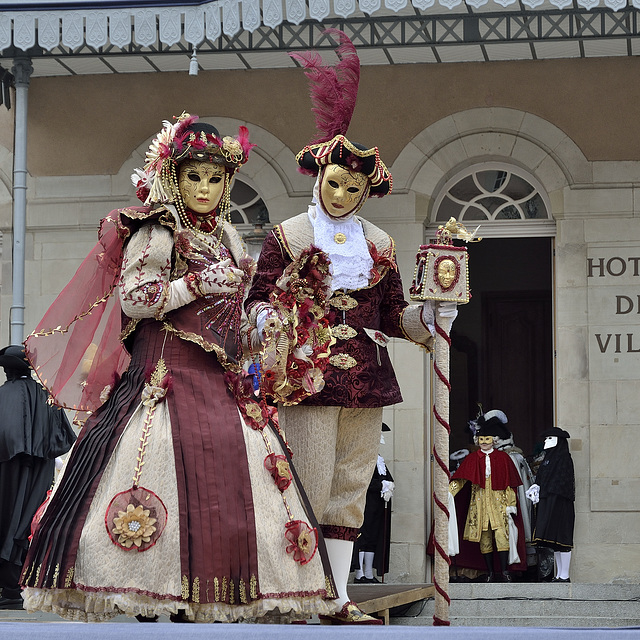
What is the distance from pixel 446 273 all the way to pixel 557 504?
18.0ft

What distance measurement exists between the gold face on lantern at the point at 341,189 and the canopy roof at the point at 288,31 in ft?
13.2

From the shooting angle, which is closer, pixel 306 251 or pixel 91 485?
pixel 91 485

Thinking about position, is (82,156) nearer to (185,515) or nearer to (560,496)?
(560,496)

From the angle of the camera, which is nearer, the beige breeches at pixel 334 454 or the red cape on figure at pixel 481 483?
the beige breeches at pixel 334 454

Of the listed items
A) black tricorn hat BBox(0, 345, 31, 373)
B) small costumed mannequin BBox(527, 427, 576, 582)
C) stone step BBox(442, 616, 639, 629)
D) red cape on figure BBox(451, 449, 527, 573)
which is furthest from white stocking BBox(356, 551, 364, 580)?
black tricorn hat BBox(0, 345, 31, 373)

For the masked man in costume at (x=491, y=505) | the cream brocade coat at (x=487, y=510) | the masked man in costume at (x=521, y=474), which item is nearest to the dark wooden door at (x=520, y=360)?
the masked man in costume at (x=521, y=474)

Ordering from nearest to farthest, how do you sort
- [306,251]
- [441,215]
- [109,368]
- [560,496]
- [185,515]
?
[185,515] → [306,251] → [109,368] → [560,496] → [441,215]

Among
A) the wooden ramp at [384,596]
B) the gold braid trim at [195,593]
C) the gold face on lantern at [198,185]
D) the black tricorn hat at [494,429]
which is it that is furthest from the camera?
the black tricorn hat at [494,429]

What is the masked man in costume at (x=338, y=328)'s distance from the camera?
546 cm

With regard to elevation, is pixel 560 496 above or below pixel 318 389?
below

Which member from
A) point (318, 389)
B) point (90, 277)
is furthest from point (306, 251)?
point (90, 277)

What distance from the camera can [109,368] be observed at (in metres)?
5.58

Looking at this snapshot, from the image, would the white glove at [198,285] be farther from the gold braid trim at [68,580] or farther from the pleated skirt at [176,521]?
the gold braid trim at [68,580]

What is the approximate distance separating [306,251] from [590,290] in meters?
6.49
